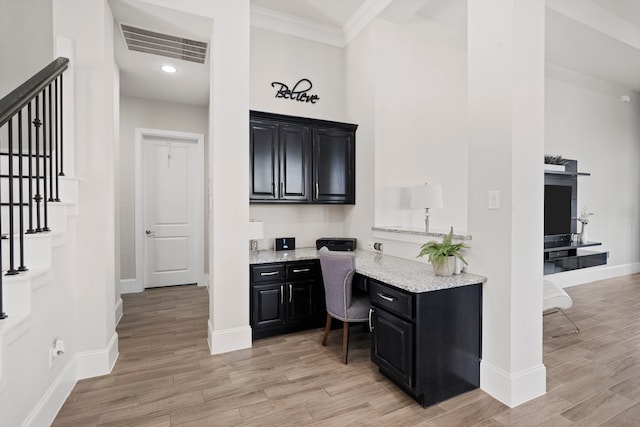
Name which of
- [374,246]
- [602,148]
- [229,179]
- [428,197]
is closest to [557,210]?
[602,148]

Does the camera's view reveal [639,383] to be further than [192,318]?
No

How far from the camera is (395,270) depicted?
253 centimetres

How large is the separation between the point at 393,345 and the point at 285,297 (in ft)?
4.15

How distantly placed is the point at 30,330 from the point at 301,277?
203 centimetres

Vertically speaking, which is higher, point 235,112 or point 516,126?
point 235,112

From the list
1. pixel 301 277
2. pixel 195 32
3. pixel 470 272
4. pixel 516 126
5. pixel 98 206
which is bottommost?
pixel 301 277

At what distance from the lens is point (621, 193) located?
561cm

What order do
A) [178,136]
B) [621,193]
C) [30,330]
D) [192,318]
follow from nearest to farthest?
[30,330], [192,318], [178,136], [621,193]

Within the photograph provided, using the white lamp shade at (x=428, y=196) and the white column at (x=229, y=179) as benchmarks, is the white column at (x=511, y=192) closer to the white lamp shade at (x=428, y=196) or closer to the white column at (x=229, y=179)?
the white lamp shade at (x=428, y=196)

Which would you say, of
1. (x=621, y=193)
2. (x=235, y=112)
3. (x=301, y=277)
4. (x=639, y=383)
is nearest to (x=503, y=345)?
(x=639, y=383)

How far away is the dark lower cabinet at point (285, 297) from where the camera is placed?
117 inches

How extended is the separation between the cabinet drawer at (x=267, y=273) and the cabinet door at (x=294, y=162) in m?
0.78

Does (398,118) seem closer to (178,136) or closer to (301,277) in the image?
(301,277)

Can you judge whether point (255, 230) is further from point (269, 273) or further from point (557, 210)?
point (557, 210)
